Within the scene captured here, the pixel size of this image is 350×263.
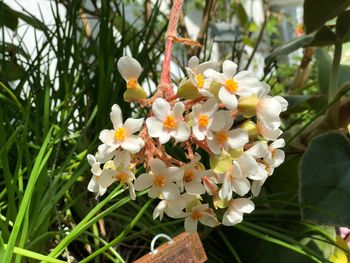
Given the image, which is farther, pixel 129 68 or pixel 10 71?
pixel 10 71

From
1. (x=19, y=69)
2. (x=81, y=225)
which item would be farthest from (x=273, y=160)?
(x=19, y=69)

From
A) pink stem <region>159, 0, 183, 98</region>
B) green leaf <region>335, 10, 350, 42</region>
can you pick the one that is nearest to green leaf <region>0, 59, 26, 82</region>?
pink stem <region>159, 0, 183, 98</region>

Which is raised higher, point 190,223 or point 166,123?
point 166,123

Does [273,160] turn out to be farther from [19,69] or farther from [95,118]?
[19,69]

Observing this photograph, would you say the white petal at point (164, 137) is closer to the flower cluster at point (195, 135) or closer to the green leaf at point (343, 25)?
the flower cluster at point (195, 135)

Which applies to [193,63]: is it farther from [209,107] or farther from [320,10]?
[320,10]

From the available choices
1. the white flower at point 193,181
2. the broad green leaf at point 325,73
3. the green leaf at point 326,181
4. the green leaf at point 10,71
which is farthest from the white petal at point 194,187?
the broad green leaf at point 325,73

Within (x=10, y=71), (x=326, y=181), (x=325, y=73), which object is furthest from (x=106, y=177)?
(x=325, y=73)
